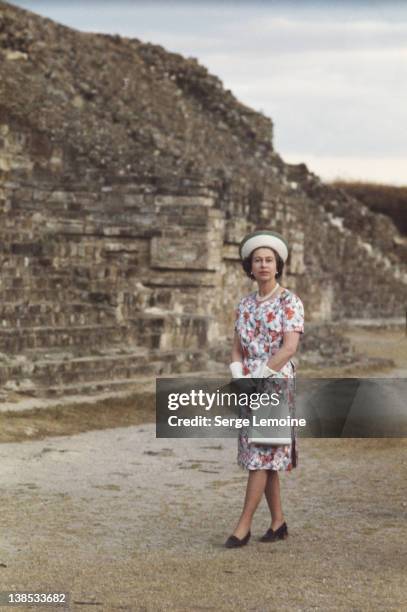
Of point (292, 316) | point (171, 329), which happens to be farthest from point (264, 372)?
point (171, 329)

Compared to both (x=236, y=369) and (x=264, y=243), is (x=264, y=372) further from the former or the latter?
(x=264, y=243)

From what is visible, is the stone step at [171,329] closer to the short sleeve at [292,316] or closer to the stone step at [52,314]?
the stone step at [52,314]

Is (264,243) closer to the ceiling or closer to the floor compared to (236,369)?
closer to the ceiling

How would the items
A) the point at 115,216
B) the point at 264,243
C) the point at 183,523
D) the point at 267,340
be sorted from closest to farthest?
the point at 267,340 → the point at 264,243 → the point at 183,523 → the point at 115,216

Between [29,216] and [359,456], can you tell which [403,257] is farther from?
[359,456]

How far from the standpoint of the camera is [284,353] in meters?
7.68

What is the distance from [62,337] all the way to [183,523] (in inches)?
302

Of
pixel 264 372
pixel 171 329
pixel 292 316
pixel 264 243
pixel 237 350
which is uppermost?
pixel 264 243

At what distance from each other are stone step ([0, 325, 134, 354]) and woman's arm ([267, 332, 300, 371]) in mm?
7984

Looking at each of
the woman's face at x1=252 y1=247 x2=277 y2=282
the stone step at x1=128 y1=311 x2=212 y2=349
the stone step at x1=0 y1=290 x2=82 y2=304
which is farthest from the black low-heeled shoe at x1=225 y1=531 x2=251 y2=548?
the stone step at x1=128 y1=311 x2=212 y2=349

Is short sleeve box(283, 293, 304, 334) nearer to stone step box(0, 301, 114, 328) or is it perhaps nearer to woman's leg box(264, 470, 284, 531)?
woman's leg box(264, 470, 284, 531)

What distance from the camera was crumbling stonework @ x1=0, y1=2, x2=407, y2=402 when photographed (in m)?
16.5

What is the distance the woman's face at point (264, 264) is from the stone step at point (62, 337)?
7.80 m

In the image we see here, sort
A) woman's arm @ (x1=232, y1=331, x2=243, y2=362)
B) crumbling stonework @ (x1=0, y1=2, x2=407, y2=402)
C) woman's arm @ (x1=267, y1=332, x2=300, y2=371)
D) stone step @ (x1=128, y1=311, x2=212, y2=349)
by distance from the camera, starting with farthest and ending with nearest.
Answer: stone step @ (x1=128, y1=311, x2=212, y2=349)
crumbling stonework @ (x1=0, y1=2, x2=407, y2=402)
woman's arm @ (x1=232, y1=331, x2=243, y2=362)
woman's arm @ (x1=267, y1=332, x2=300, y2=371)
